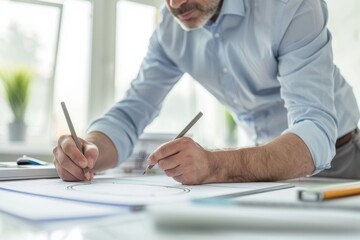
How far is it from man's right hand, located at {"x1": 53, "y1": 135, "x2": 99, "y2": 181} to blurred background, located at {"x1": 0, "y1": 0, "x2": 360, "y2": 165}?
991 millimetres

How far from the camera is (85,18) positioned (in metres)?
2.16

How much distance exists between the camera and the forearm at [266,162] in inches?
33.8

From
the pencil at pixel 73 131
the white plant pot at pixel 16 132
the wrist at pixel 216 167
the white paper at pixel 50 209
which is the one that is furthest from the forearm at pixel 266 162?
the white plant pot at pixel 16 132

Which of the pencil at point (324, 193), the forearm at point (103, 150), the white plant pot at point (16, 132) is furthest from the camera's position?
the white plant pot at point (16, 132)

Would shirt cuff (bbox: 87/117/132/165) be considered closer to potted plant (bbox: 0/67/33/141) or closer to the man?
the man

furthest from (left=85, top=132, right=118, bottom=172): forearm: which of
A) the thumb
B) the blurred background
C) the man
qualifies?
the blurred background

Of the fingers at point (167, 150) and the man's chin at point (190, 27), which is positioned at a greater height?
the man's chin at point (190, 27)

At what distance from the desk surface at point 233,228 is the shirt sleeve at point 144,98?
31.8 inches

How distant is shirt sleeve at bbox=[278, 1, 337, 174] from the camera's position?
0.97 metres

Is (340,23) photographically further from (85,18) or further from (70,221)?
(70,221)

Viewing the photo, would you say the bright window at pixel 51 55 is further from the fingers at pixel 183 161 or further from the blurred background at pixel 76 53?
the fingers at pixel 183 161

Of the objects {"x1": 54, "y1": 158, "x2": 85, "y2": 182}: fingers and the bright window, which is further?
the bright window

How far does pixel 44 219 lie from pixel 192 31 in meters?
0.98

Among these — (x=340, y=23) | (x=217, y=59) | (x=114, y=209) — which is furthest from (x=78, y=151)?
(x=340, y=23)
